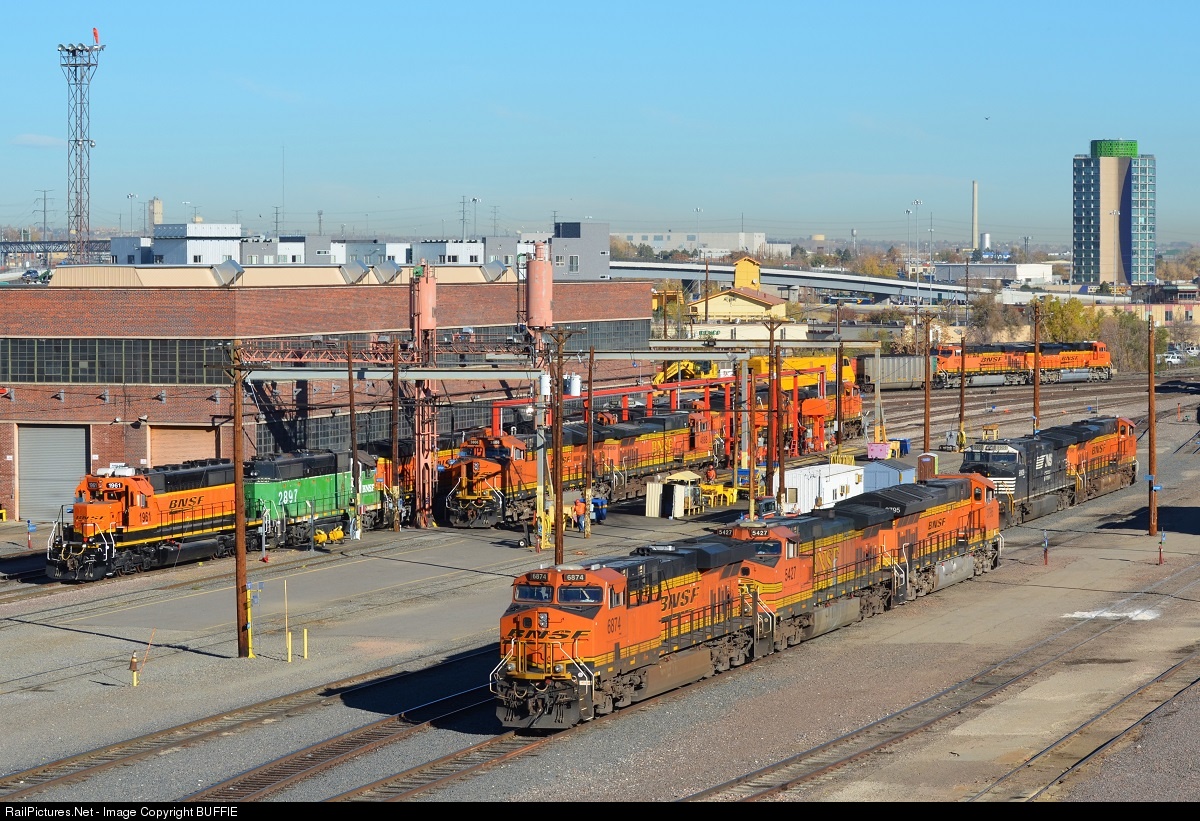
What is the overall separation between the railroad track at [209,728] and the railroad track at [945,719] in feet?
29.2

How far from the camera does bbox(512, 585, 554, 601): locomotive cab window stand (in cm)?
2531

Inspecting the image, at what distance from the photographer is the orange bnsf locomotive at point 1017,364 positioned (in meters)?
107

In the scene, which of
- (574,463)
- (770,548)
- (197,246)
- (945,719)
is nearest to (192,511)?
(574,463)

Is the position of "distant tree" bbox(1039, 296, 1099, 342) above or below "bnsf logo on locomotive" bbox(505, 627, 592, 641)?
above

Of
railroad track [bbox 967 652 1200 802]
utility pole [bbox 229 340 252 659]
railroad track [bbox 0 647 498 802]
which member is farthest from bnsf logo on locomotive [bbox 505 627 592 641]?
utility pole [bbox 229 340 252 659]

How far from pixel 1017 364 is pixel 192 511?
77456 mm

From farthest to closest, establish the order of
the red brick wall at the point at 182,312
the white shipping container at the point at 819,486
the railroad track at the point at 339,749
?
the red brick wall at the point at 182,312 → the white shipping container at the point at 819,486 → the railroad track at the point at 339,749

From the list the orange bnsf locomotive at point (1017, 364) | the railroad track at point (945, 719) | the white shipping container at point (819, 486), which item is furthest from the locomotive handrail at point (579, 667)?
the orange bnsf locomotive at point (1017, 364)

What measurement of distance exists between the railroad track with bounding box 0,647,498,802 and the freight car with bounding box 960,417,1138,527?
25637 millimetres

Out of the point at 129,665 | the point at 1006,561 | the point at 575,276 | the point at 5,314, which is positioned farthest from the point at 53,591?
the point at 575,276

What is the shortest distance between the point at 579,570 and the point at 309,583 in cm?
1839

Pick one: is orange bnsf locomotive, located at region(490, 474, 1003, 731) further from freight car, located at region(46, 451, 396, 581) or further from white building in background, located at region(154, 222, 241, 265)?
white building in background, located at region(154, 222, 241, 265)

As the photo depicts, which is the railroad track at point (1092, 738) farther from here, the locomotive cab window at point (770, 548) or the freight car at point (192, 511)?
the freight car at point (192, 511)

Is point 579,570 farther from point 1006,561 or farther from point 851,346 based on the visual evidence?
point 851,346
